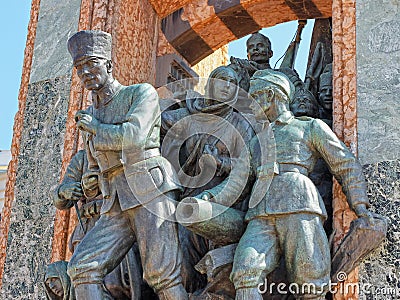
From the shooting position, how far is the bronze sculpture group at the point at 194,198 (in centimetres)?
548

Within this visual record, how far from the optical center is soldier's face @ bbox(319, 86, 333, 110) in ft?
21.9

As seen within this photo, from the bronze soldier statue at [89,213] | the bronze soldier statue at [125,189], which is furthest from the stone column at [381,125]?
the bronze soldier statue at [89,213]

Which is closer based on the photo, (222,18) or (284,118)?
(284,118)

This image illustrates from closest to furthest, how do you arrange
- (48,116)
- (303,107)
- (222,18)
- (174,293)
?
1. (174,293)
2. (303,107)
3. (48,116)
4. (222,18)

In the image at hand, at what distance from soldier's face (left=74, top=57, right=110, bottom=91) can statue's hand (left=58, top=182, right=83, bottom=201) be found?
0.67 metres

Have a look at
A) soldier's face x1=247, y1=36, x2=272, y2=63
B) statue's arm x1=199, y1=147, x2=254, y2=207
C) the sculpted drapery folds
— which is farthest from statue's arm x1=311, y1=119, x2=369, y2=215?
soldier's face x1=247, y1=36, x2=272, y2=63

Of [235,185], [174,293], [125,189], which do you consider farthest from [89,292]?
[235,185]

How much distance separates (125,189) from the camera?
5715 mm

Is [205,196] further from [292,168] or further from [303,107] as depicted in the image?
[303,107]

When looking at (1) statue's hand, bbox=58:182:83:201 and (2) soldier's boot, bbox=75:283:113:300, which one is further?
(1) statue's hand, bbox=58:182:83:201

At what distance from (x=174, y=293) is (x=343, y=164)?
1230mm

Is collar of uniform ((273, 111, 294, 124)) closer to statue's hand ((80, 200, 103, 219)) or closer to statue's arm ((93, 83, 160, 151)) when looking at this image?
statue's arm ((93, 83, 160, 151))

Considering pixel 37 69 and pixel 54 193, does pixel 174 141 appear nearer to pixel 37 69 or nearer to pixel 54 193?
pixel 54 193

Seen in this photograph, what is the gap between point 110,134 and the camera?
5641 mm
